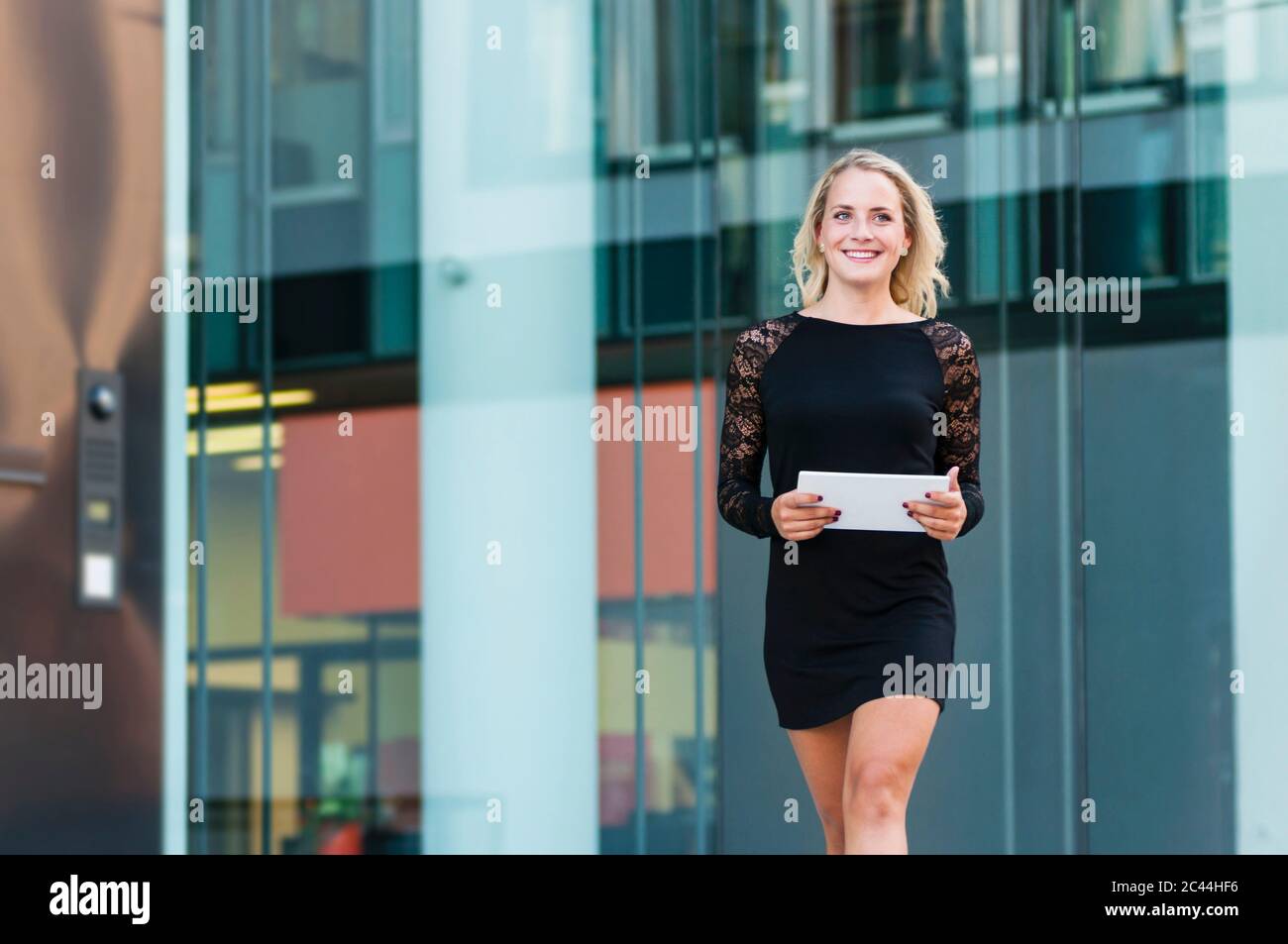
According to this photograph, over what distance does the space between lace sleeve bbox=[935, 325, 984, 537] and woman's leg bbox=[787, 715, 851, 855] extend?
50 cm

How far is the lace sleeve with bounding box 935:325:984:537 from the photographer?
373 cm

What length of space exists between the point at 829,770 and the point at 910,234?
1.13 meters

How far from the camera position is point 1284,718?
633cm

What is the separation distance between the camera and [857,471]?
3650 millimetres

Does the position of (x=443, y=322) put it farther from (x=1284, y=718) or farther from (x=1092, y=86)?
(x=1284, y=718)

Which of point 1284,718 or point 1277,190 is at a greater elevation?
point 1277,190

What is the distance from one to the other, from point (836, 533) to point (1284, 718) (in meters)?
3.34

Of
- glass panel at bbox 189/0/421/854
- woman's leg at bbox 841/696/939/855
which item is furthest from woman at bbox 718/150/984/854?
glass panel at bbox 189/0/421/854

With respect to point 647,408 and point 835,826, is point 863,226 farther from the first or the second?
point 647,408

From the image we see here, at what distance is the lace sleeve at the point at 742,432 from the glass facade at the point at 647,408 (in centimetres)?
290

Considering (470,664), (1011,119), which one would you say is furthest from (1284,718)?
(470,664)
